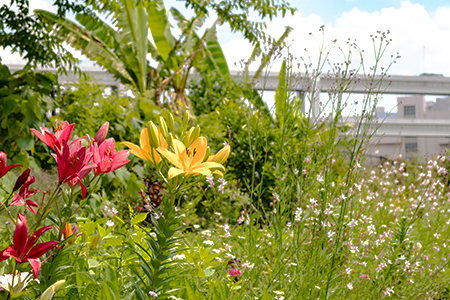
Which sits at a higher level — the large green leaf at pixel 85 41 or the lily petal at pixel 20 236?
the large green leaf at pixel 85 41

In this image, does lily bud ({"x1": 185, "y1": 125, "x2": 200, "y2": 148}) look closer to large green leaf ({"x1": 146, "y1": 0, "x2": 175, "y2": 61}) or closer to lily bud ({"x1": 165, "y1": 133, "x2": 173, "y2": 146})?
lily bud ({"x1": 165, "y1": 133, "x2": 173, "y2": 146})

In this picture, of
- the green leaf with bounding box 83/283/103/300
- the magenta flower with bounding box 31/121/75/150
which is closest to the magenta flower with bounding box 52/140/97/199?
the magenta flower with bounding box 31/121/75/150

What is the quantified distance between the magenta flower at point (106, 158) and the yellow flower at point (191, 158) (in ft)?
0.43

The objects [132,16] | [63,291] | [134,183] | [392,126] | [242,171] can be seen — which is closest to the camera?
[63,291]

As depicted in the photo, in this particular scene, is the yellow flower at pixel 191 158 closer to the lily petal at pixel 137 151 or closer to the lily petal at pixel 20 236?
the lily petal at pixel 137 151

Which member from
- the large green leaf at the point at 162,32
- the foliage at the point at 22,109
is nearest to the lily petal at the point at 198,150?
the foliage at the point at 22,109

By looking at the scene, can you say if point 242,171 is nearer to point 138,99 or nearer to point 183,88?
point 138,99

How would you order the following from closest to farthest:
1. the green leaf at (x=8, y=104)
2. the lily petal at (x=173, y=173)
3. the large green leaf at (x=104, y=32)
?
the lily petal at (x=173, y=173), the green leaf at (x=8, y=104), the large green leaf at (x=104, y=32)

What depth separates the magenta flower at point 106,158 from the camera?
946 mm

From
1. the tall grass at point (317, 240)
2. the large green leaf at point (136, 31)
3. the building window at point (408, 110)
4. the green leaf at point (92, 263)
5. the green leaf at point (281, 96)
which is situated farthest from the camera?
the building window at point (408, 110)

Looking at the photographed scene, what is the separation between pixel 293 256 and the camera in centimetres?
190

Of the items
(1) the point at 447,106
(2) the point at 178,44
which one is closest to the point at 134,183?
(2) the point at 178,44

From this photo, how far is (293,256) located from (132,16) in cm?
682

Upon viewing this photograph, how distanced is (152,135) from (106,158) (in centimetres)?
13
